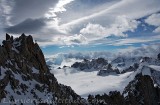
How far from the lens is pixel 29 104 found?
199 m

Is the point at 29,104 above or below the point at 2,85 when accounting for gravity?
below

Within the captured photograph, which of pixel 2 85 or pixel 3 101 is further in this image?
pixel 2 85

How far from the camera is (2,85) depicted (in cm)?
19400

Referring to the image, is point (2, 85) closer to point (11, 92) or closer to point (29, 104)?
point (11, 92)

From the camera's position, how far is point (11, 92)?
199375mm

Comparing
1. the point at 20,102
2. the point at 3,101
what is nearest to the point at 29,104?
the point at 20,102

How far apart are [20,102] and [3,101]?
51.0 feet

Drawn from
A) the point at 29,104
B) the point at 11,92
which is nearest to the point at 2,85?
the point at 11,92

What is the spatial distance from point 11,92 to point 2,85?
933 cm

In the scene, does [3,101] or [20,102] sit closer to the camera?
[3,101]

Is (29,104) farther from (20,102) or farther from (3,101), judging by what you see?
(3,101)

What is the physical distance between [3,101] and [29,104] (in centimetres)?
2256

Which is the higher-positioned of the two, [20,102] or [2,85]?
[2,85]
